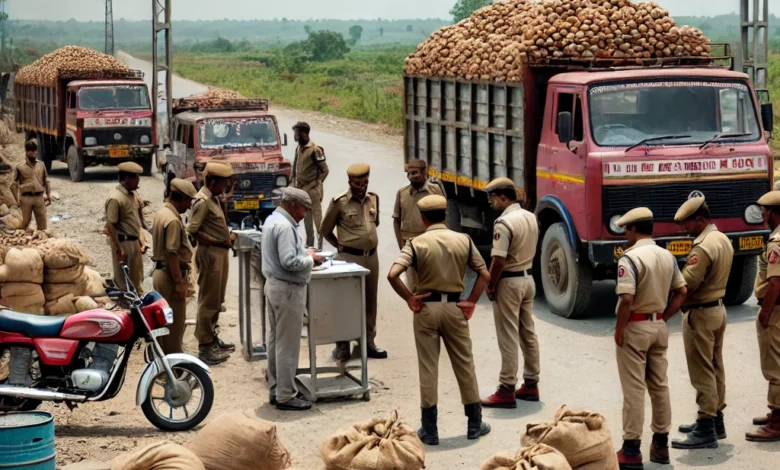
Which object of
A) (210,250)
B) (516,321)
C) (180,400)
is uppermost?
(210,250)

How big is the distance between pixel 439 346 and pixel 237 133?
38.5ft

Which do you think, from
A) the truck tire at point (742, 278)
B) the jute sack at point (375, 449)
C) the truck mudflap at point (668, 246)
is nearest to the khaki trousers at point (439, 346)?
the jute sack at point (375, 449)

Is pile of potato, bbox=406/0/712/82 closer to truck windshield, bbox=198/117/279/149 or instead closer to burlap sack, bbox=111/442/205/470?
truck windshield, bbox=198/117/279/149

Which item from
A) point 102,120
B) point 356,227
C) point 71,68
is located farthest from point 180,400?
point 71,68

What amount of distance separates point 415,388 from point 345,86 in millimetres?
59696

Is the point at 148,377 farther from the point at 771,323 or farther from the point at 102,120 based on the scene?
the point at 102,120

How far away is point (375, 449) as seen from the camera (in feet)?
22.9

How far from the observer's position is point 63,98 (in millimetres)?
27453

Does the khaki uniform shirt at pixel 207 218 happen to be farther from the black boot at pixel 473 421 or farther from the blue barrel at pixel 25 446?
the blue barrel at pixel 25 446

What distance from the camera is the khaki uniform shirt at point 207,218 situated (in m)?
10.6

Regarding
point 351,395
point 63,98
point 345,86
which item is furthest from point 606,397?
point 345,86

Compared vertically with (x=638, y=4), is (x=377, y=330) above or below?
below

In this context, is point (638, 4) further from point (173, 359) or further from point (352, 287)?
point (173, 359)

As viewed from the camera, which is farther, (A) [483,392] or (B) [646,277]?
(A) [483,392]
